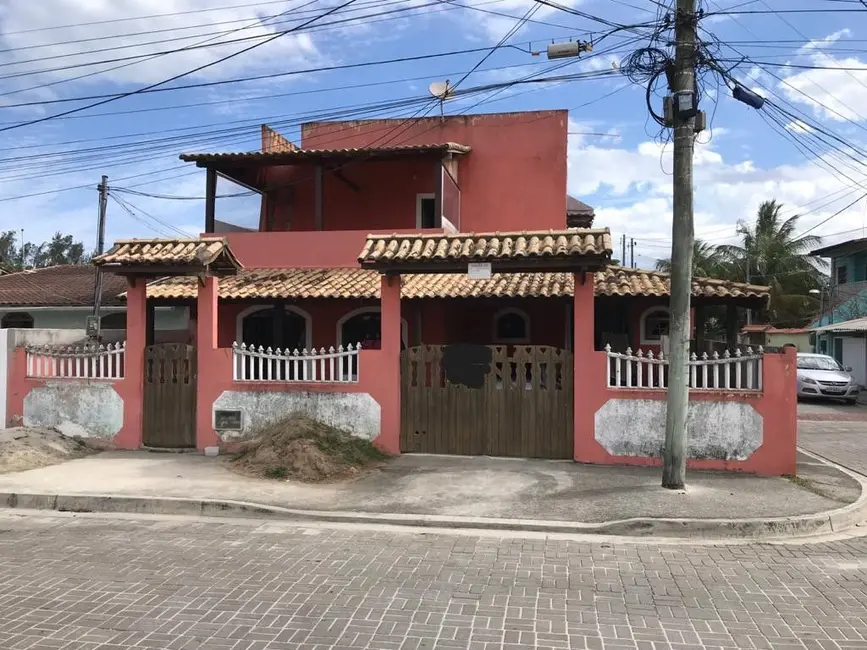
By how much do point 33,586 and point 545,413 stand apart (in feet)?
21.0

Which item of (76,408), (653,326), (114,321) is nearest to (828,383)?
(653,326)

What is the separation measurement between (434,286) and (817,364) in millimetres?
15451

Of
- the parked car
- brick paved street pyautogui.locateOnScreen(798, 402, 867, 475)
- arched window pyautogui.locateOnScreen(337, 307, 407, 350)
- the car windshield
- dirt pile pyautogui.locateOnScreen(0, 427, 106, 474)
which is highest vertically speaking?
arched window pyautogui.locateOnScreen(337, 307, 407, 350)

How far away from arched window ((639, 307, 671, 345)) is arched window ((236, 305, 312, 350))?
25.6ft

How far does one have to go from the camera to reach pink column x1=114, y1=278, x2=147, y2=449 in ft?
33.0

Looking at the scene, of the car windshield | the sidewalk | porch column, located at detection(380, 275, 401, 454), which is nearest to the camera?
the sidewalk

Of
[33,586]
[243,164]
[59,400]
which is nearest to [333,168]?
[243,164]

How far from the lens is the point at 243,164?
1541cm

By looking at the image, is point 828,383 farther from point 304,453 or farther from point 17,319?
point 17,319

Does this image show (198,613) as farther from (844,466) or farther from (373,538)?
(844,466)

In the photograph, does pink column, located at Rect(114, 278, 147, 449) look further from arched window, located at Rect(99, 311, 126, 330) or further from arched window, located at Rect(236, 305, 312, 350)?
arched window, located at Rect(99, 311, 126, 330)

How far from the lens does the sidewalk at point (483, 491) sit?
6.69m

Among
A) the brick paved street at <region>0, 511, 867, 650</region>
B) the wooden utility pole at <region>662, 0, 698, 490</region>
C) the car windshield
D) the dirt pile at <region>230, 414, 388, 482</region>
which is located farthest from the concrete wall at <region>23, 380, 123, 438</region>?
the car windshield

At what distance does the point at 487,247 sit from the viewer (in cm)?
936
